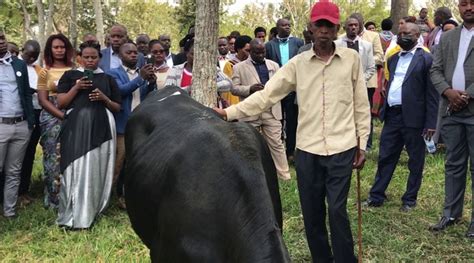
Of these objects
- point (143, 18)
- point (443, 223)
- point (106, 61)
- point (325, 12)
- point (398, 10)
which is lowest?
point (143, 18)

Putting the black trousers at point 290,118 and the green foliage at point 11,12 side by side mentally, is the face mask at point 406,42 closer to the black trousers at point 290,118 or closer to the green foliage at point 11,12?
the black trousers at point 290,118

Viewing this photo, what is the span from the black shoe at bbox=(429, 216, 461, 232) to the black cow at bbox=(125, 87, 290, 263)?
2.66 m

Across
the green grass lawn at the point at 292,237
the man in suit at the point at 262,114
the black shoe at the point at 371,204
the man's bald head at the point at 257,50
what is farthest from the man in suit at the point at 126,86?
the black shoe at the point at 371,204

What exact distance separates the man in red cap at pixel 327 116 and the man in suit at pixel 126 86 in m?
2.32

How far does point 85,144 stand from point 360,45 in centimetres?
418

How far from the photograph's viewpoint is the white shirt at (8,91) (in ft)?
19.5

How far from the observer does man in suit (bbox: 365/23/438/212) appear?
6117 millimetres

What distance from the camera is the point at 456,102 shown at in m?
5.27

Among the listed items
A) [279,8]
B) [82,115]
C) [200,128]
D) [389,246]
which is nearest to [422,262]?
[389,246]

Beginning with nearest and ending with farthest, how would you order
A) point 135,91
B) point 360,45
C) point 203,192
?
point 203,192 < point 135,91 < point 360,45

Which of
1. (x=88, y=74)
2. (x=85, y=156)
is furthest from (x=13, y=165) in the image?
(x=88, y=74)

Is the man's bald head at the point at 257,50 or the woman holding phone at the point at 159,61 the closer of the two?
the woman holding phone at the point at 159,61

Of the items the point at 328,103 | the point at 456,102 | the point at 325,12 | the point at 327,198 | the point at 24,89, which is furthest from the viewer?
the point at 24,89

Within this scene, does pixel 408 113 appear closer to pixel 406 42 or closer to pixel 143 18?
pixel 406 42
